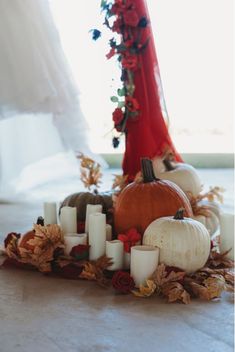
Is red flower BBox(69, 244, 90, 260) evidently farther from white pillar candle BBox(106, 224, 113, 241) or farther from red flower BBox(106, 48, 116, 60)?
red flower BBox(106, 48, 116, 60)

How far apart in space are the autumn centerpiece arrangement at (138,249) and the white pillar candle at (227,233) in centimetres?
2

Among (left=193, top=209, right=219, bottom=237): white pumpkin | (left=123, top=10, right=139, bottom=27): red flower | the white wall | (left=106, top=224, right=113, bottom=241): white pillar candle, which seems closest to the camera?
(left=106, top=224, right=113, bottom=241): white pillar candle

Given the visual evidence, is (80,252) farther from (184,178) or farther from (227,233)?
(184,178)

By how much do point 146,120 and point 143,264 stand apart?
0.88 meters

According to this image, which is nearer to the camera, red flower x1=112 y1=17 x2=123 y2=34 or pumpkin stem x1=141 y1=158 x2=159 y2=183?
pumpkin stem x1=141 y1=158 x2=159 y2=183

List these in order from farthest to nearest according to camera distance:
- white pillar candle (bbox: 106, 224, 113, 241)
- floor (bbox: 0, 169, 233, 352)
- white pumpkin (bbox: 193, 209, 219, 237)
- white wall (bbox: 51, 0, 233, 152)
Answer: white wall (bbox: 51, 0, 233, 152) → white pumpkin (bbox: 193, 209, 219, 237) → white pillar candle (bbox: 106, 224, 113, 241) → floor (bbox: 0, 169, 233, 352)

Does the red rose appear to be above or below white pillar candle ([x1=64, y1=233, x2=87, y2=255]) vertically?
below

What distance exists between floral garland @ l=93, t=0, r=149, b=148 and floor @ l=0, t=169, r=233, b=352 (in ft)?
2.77

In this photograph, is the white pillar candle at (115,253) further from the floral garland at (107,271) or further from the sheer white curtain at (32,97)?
the sheer white curtain at (32,97)

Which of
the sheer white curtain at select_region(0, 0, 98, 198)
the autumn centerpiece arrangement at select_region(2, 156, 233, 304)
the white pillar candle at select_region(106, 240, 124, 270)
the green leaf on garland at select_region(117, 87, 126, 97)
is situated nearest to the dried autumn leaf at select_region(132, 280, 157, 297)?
the autumn centerpiece arrangement at select_region(2, 156, 233, 304)

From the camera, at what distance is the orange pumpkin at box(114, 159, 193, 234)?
119 centimetres

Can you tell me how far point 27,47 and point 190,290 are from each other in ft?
4.11

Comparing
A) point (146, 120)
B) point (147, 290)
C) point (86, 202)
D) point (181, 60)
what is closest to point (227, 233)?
point (147, 290)

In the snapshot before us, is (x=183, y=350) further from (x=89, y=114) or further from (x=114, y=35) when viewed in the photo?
(x=89, y=114)
